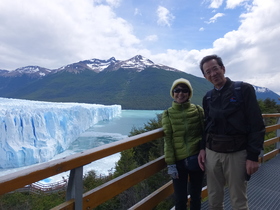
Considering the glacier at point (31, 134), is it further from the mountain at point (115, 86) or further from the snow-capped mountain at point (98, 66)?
the snow-capped mountain at point (98, 66)

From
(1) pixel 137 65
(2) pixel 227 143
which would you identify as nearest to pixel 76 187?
(2) pixel 227 143

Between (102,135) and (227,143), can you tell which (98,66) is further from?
(227,143)

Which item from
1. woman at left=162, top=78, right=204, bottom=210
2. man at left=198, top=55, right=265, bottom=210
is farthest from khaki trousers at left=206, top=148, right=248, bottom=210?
woman at left=162, top=78, right=204, bottom=210

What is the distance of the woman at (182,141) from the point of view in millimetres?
1664

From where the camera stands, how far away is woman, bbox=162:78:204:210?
1664 millimetres

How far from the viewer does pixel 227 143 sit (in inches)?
59.0

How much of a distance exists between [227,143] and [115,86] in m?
109

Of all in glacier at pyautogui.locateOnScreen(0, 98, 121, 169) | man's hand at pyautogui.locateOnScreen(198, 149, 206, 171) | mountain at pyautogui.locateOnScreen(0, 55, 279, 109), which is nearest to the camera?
man's hand at pyautogui.locateOnScreen(198, 149, 206, 171)

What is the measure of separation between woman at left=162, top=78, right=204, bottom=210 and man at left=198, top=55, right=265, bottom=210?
7 centimetres

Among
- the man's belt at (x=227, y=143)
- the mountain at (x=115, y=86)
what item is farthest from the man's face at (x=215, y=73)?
the mountain at (x=115, y=86)

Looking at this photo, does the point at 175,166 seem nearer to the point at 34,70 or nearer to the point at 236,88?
the point at 236,88

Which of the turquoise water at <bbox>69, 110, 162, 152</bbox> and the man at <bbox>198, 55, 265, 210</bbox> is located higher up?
the man at <bbox>198, 55, 265, 210</bbox>

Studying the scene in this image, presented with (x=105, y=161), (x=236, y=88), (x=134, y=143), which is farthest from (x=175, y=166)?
(x=105, y=161)

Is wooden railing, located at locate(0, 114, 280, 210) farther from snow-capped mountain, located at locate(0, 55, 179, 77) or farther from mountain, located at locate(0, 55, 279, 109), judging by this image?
snow-capped mountain, located at locate(0, 55, 179, 77)
